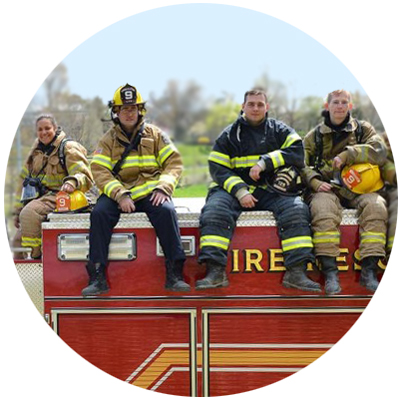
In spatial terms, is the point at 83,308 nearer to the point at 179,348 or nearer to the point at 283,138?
the point at 179,348

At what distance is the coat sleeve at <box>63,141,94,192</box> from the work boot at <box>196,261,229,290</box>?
1.41 metres

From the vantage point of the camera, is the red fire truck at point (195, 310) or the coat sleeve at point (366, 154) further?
the coat sleeve at point (366, 154)

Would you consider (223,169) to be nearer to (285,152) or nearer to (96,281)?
(285,152)

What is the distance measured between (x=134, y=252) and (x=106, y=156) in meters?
0.86

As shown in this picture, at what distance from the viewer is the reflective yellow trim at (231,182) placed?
4918mm

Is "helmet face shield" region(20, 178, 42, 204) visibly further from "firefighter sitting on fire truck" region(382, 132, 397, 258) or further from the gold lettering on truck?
"firefighter sitting on fire truck" region(382, 132, 397, 258)

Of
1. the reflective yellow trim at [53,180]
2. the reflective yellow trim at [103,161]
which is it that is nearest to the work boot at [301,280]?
the reflective yellow trim at [103,161]

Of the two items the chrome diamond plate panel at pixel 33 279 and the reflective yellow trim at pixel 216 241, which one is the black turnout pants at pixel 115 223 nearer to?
the reflective yellow trim at pixel 216 241

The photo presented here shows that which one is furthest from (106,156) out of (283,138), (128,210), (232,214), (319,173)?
(319,173)

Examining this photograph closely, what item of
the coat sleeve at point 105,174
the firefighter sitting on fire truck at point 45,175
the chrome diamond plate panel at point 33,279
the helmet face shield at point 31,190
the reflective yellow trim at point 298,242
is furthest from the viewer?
the helmet face shield at point 31,190

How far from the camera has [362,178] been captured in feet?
16.3

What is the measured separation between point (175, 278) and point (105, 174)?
1055mm

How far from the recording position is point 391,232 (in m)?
4.89

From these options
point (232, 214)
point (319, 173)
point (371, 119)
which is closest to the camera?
point (232, 214)
